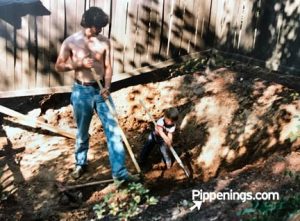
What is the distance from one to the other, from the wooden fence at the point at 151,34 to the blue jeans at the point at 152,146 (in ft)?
4.95

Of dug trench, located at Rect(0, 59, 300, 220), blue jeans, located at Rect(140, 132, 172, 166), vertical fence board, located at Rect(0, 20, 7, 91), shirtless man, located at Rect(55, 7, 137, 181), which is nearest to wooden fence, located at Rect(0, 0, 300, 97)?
vertical fence board, located at Rect(0, 20, 7, 91)

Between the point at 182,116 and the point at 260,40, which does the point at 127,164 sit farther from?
the point at 260,40

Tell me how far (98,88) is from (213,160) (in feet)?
5.81

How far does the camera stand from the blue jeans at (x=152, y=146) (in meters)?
6.61

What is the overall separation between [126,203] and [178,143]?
166 cm

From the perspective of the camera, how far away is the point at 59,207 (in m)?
6.09

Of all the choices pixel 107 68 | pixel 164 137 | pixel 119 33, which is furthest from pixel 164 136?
pixel 119 33

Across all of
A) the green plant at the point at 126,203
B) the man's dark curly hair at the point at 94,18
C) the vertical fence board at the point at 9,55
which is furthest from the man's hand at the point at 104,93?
the vertical fence board at the point at 9,55

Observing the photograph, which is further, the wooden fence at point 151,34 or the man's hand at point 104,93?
the wooden fence at point 151,34

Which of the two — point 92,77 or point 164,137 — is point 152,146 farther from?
point 92,77

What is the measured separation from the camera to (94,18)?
5.87 m

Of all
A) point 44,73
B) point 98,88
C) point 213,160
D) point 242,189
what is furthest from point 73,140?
point 242,189

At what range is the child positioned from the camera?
647 centimetres

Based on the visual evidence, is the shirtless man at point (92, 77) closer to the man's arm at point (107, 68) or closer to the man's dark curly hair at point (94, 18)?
the man's arm at point (107, 68)
